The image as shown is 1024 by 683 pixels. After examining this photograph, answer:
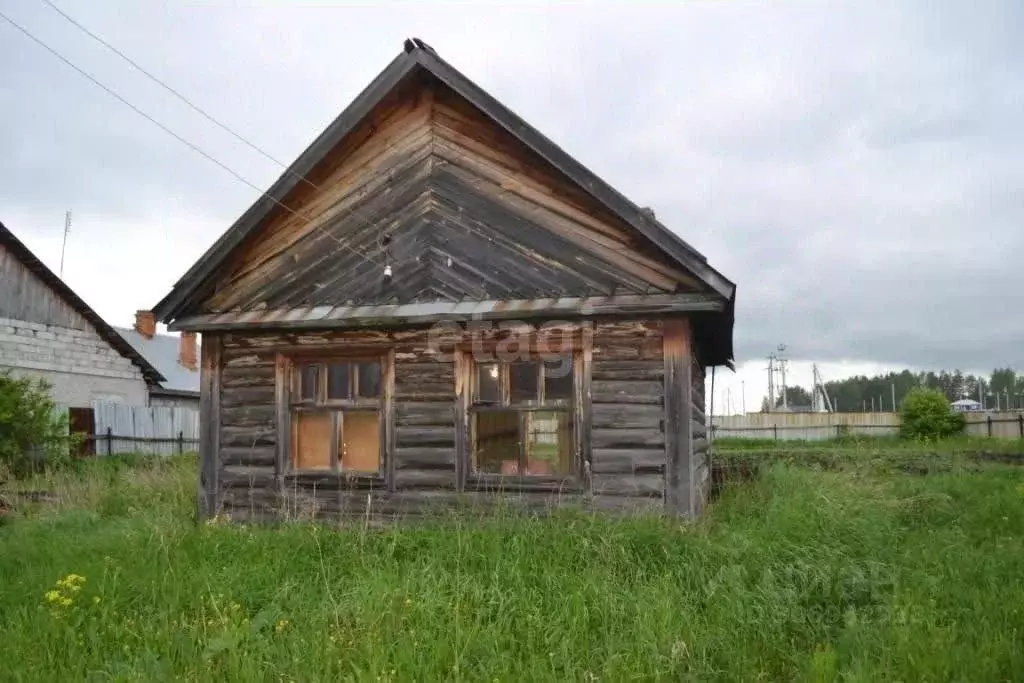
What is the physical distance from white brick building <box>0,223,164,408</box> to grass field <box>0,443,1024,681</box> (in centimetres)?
1316

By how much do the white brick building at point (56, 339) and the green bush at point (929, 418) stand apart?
2741 centimetres

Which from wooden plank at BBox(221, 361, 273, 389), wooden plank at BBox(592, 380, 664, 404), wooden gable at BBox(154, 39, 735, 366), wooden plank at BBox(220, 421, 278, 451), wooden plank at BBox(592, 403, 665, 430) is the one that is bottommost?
wooden plank at BBox(220, 421, 278, 451)

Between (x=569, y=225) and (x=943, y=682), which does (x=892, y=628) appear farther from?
(x=569, y=225)

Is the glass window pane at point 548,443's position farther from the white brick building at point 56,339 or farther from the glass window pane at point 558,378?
the white brick building at point 56,339

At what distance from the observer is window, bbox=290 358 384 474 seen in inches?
350

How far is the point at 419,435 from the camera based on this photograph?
8.52 metres

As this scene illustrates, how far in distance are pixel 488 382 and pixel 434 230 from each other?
1951 mm

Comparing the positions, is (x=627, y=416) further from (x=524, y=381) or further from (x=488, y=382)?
(x=488, y=382)

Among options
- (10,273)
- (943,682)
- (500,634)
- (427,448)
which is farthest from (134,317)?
(943,682)

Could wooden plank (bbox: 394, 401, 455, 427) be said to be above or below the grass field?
above

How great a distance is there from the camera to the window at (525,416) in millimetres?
8188

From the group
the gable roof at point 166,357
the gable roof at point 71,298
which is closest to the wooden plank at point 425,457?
the gable roof at point 71,298

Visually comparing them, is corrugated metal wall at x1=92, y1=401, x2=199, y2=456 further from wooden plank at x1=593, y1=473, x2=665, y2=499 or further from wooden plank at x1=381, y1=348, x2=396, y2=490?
wooden plank at x1=593, y1=473, x2=665, y2=499

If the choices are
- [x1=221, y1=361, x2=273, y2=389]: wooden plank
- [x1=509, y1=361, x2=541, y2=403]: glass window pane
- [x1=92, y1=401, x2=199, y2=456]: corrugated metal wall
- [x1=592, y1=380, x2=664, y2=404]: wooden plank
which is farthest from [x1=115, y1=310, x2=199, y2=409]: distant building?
[x1=592, y1=380, x2=664, y2=404]: wooden plank
